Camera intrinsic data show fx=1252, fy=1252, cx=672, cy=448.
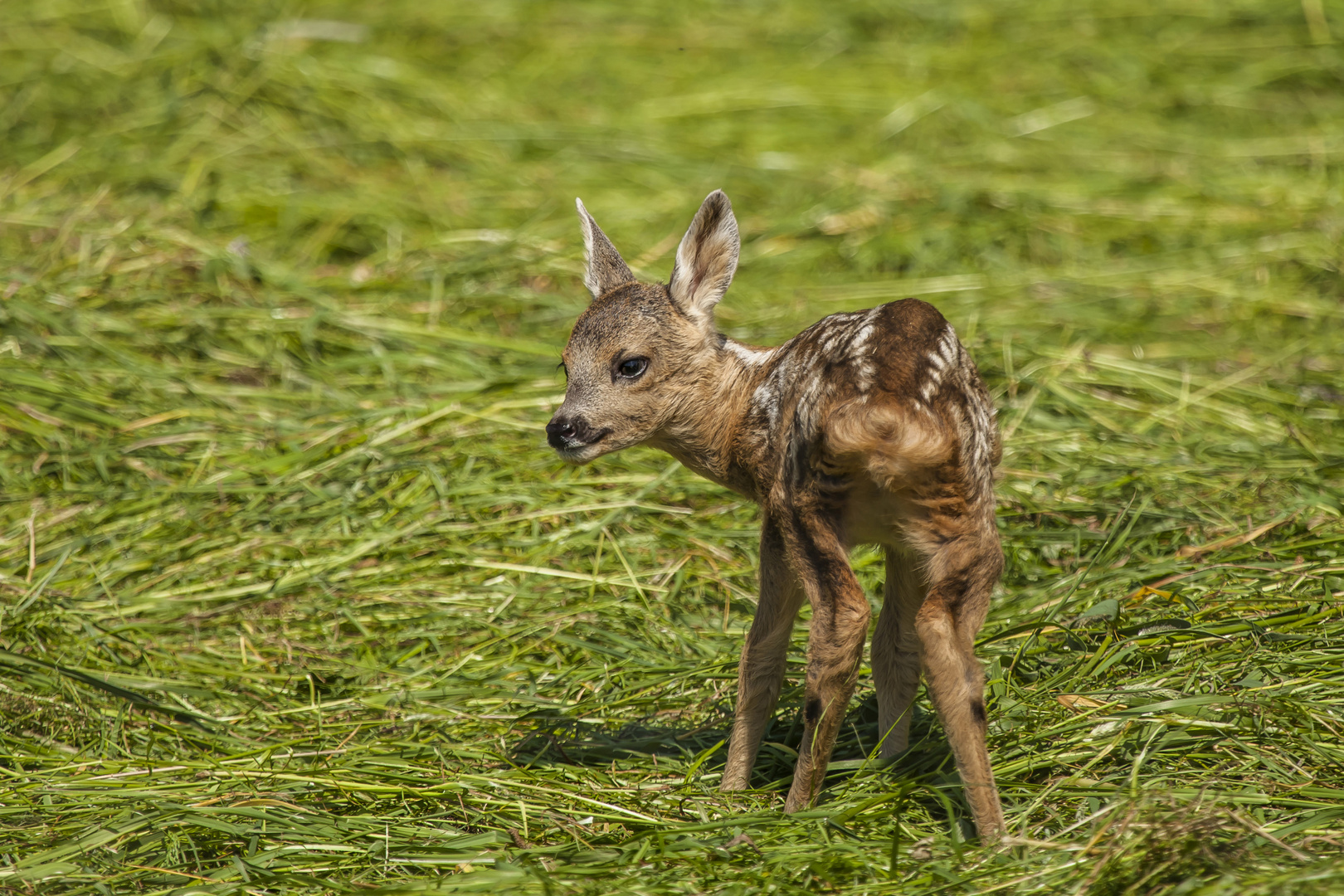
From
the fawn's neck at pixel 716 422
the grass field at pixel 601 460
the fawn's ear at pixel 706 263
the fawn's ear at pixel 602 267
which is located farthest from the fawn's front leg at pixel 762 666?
the fawn's ear at pixel 602 267

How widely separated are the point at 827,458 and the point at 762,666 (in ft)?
2.65

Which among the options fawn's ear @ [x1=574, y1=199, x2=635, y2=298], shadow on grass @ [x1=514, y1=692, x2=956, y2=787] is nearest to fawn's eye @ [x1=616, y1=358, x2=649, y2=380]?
fawn's ear @ [x1=574, y1=199, x2=635, y2=298]

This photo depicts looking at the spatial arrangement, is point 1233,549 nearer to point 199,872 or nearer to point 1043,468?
point 1043,468

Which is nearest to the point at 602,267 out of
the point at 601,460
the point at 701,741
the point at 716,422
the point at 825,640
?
the point at 716,422

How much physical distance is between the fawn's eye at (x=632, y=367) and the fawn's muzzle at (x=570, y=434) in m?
0.23

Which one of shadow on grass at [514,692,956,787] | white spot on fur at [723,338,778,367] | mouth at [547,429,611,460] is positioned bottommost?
shadow on grass at [514,692,956,787]

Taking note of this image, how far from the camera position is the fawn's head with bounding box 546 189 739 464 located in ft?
14.2

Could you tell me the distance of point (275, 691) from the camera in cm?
477

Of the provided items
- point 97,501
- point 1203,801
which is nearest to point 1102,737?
point 1203,801

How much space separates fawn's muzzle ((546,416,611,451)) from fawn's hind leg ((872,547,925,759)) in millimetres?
1084

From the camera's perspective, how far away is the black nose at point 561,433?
167 inches

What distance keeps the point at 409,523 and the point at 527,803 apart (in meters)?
2.13

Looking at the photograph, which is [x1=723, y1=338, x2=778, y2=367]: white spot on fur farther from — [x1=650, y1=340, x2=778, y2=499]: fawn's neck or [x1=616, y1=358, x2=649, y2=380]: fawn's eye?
[x1=616, y1=358, x2=649, y2=380]: fawn's eye

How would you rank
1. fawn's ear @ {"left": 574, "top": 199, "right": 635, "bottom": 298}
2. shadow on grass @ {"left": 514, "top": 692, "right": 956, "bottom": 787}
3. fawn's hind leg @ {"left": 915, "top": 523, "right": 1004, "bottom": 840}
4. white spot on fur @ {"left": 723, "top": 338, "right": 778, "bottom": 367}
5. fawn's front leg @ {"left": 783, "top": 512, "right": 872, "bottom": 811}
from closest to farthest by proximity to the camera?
1. fawn's hind leg @ {"left": 915, "top": 523, "right": 1004, "bottom": 840}
2. fawn's front leg @ {"left": 783, "top": 512, "right": 872, "bottom": 811}
3. shadow on grass @ {"left": 514, "top": 692, "right": 956, "bottom": 787}
4. white spot on fur @ {"left": 723, "top": 338, "right": 778, "bottom": 367}
5. fawn's ear @ {"left": 574, "top": 199, "right": 635, "bottom": 298}
